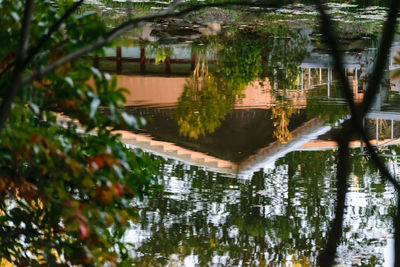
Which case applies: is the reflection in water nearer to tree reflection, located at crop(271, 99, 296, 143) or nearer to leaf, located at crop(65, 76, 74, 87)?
tree reflection, located at crop(271, 99, 296, 143)

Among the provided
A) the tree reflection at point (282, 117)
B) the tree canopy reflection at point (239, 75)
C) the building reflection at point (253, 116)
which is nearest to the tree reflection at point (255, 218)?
the building reflection at point (253, 116)

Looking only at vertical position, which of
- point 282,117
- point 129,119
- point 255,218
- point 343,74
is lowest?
point 255,218

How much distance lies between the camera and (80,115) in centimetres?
208

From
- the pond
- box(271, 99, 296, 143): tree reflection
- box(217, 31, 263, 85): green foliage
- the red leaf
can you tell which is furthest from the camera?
box(217, 31, 263, 85): green foliage

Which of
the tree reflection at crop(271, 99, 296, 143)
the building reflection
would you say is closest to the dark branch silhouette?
the building reflection

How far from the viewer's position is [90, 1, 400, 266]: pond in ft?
14.3

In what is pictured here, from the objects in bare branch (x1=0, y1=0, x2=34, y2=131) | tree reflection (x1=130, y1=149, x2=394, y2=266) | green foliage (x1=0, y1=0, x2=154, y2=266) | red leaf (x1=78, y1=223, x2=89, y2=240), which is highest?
bare branch (x1=0, y1=0, x2=34, y2=131)

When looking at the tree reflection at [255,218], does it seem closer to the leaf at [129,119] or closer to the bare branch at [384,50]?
the leaf at [129,119]

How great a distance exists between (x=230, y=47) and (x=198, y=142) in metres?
5.74

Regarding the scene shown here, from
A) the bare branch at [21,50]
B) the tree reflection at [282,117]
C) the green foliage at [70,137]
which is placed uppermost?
the bare branch at [21,50]

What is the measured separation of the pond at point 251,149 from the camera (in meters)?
4.36

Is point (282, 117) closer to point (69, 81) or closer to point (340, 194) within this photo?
point (69, 81)

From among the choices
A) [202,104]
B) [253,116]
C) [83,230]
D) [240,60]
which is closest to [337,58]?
[83,230]

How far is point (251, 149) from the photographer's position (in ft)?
21.9
